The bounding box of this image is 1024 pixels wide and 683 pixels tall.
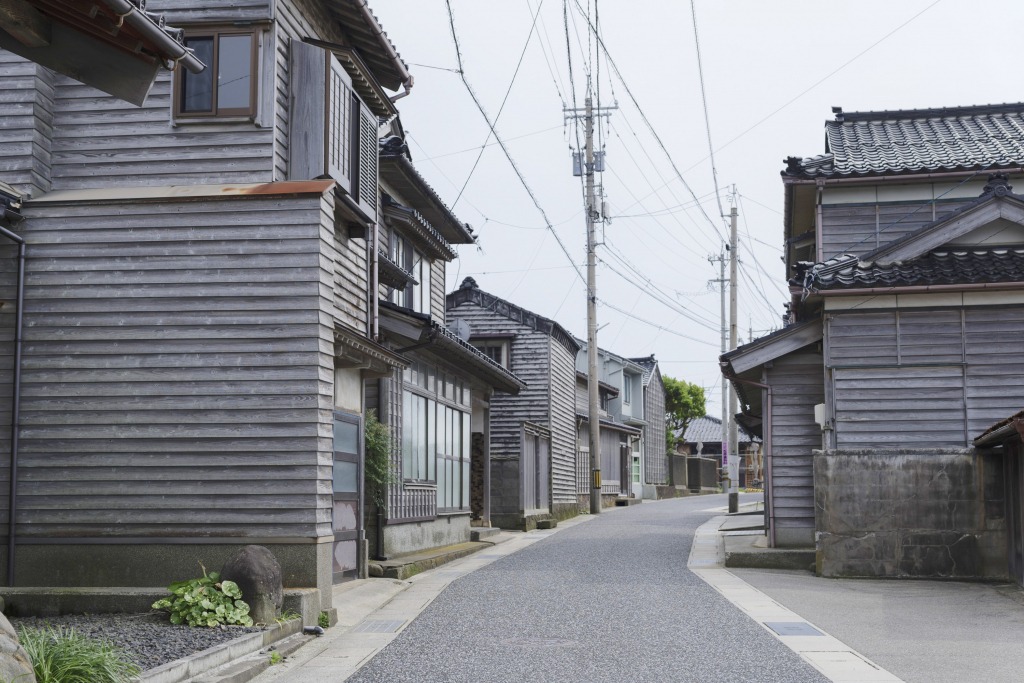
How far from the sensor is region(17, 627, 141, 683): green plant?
704 centimetres

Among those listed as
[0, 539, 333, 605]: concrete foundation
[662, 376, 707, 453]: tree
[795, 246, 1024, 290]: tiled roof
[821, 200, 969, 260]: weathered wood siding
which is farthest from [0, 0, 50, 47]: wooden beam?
[662, 376, 707, 453]: tree

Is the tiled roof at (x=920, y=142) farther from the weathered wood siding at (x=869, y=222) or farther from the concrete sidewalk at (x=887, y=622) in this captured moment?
the concrete sidewalk at (x=887, y=622)

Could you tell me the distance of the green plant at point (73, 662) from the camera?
7043 millimetres

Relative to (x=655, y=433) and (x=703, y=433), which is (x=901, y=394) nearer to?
(x=655, y=433)

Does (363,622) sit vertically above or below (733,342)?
below

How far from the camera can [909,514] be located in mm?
16359

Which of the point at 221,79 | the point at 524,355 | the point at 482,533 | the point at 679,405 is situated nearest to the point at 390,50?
the point at 221,79

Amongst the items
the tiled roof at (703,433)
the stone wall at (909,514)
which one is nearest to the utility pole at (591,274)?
the stone wall at (909,514)

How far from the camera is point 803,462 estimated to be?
63.9 ft

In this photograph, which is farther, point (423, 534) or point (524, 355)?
point (524, 355)

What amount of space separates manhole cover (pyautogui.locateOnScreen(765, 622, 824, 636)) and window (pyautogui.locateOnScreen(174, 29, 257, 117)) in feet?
27.4

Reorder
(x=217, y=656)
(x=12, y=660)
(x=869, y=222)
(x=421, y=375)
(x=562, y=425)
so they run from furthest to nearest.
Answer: (x=562, y=425) → (x=869, y=222) → (x=421, y=375) → (x=217, y=656) → (x=12, y=660)

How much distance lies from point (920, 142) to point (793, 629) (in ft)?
51.1

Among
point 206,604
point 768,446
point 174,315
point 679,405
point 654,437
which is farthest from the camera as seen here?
point 679,405
